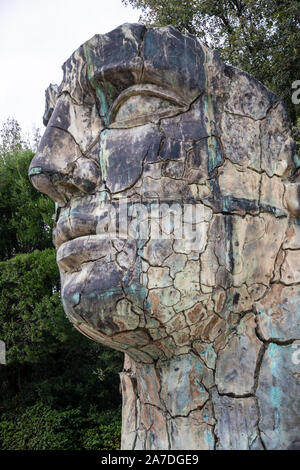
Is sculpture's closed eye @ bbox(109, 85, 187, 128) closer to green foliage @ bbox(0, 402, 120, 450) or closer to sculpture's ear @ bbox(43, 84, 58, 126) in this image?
sculpture's ear @ bbox(43, 84, 58, 126)

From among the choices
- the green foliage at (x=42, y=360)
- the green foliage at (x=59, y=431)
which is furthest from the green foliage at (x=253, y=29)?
the green foliage at (x=59, y=431)

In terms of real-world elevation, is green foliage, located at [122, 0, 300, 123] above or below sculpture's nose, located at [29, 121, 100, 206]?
above

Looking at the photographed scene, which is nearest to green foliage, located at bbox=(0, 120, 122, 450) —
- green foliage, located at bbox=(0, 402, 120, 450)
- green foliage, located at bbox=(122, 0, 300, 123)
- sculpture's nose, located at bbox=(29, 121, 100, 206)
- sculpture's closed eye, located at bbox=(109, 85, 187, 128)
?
green foliage, located at bbox=(0, 402, 120, 450)

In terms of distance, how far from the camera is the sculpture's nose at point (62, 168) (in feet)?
6.34

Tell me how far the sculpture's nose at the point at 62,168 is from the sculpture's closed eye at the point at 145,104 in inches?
8.2

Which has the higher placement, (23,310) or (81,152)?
(81,152)

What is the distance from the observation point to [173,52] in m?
1.84

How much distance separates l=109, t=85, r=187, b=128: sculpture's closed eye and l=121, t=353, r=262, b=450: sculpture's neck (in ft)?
3.22

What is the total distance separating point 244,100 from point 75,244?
0.94 m

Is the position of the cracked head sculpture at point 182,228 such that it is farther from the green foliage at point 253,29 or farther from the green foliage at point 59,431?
the green foliage at point 59,431

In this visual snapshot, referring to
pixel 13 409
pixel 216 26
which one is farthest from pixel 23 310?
pixel 216 26

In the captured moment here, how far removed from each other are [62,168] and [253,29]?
533cm

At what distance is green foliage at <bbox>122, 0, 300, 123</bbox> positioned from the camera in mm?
5805

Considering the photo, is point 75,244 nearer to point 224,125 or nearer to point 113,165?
point 113,165
